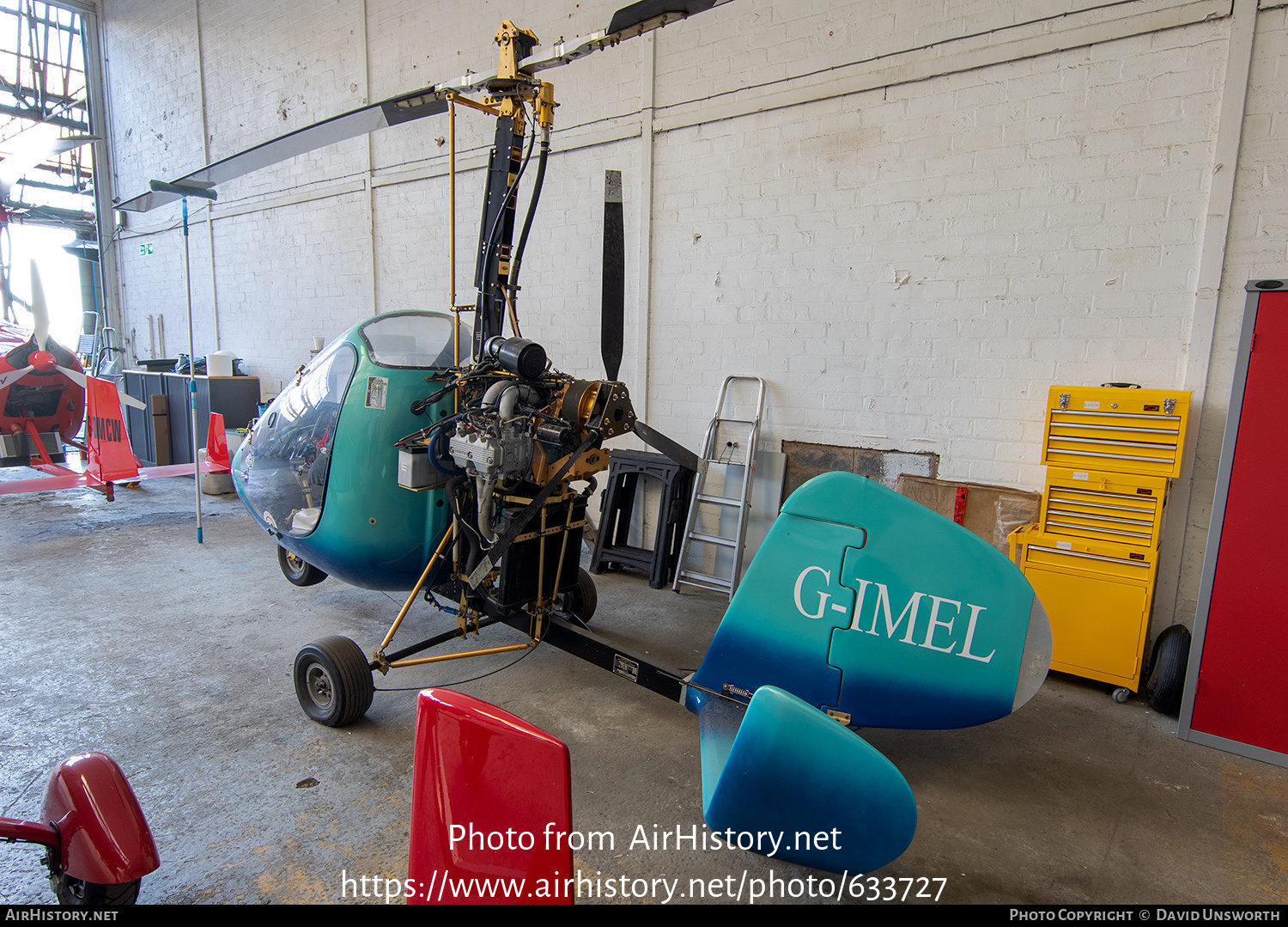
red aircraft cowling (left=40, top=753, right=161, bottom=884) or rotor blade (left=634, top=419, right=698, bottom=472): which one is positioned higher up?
rotor blade (left=634, top=419, right=698, bottom=472)

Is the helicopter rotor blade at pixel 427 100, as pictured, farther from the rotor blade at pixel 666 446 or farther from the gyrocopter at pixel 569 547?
the rotor blade at pixel 666 446

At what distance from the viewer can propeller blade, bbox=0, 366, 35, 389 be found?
6.55 metres

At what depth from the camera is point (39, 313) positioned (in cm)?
674

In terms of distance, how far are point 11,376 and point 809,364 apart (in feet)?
25.1

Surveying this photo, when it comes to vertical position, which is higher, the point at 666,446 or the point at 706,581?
the point at 666,446

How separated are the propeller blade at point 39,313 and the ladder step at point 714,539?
693 centimetres

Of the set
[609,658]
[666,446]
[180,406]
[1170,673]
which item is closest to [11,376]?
[180,406]

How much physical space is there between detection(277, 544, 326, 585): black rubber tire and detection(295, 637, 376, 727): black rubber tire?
1.63m

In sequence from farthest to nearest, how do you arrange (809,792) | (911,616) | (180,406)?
(180,406) < (911,616) < (809,792)

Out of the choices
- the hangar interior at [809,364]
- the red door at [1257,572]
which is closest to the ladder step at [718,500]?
the hangar interior at [809,364]

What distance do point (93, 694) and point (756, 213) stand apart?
15.2ft

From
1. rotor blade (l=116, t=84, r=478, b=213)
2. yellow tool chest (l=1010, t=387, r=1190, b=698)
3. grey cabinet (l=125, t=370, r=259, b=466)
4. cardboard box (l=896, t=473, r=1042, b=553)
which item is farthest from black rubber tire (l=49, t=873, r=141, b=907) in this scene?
grey cabinet (l=125, t=370, r=259, b=466)

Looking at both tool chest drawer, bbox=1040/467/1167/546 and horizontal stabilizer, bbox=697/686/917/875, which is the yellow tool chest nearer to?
tool chest drawer, bbox=1040/467/1167/546

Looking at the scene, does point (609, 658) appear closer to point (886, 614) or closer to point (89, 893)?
point (886, 614)
